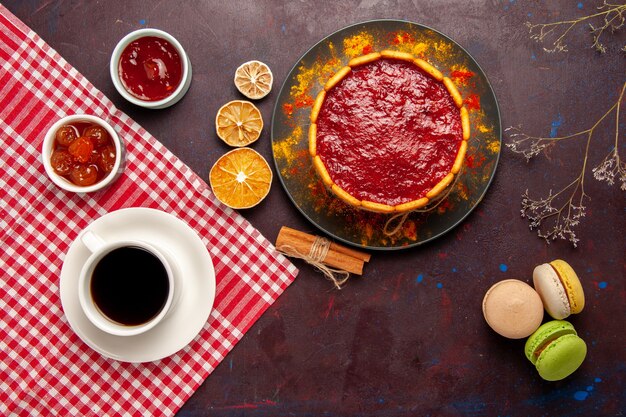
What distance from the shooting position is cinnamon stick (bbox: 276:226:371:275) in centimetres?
247

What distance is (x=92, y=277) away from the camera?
→ 2.19 metres

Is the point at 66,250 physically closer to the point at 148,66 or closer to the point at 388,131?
the point at 148,66

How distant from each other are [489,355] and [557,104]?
1172 mm

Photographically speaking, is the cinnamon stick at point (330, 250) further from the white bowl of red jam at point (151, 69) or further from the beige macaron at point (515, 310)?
the white bowl of red jam at point (151, 69)

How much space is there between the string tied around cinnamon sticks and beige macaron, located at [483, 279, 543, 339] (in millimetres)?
589

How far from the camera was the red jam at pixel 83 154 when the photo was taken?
2338mm

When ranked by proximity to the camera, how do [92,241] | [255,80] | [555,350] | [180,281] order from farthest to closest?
[255,80]
[555,350]
[180,281]
[92,241]

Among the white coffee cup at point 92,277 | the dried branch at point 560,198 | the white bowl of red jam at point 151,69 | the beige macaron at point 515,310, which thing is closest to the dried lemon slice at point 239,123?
the white bowl of red jam at point 151,69

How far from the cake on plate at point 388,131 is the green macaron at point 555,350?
2.61ft

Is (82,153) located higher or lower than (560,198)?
lower

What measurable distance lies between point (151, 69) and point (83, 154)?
1.49ft

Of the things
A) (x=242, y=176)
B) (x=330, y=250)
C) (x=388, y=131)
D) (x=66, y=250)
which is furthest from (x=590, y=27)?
(x=66, y=250)

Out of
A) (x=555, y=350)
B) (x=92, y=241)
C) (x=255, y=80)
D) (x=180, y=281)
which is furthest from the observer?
(x=255, y=80)

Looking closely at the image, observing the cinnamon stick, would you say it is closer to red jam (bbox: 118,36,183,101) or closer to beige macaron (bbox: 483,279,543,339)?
beige macaron (bbox: 483,279,543,339)
